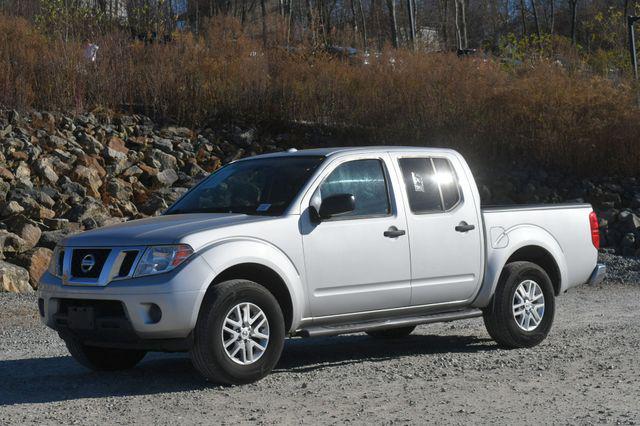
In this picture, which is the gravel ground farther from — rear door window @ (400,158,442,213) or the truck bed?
rear door window @ (400,158,442,213)

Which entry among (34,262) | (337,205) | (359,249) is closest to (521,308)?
(359,249)

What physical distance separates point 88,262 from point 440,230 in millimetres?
3076

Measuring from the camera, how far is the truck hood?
7445 mm

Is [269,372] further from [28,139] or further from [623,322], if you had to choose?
[28,139]

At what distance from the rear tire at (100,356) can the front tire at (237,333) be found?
4.19 ft

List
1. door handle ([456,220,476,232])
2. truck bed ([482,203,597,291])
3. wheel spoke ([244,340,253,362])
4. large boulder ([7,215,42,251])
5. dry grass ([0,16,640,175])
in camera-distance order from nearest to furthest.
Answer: wheel spoke ([244,340,253,362]), door handle ([456,220,476,232]), truck bed ([482,203,597,291]), large boulder ([7,215,42,251]), dry grass ([0,16,640,175])

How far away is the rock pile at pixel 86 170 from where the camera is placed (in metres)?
17.8

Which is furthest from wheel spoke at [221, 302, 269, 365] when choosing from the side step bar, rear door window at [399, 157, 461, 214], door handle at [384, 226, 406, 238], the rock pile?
the rock pile

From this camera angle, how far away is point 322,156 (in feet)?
28.4

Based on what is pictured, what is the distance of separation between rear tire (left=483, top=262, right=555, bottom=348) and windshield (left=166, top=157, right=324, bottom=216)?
7.26ft

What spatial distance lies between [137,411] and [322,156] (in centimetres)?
284

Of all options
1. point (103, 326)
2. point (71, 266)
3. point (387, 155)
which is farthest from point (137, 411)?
point (387, 155)

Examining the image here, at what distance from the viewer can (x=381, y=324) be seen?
8453 mm

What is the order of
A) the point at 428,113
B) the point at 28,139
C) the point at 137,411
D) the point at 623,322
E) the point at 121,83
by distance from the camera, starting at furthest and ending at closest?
the point at 428,113, the point at 121,83, the point at 28,139, the point at 623,322, the point at 137,411
